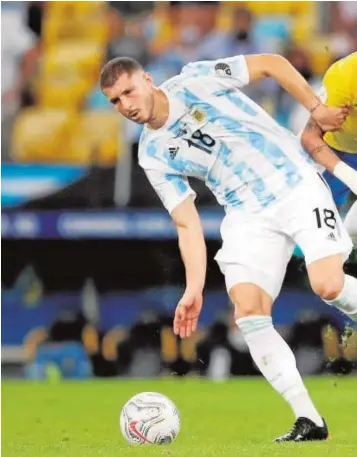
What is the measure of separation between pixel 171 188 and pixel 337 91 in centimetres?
109

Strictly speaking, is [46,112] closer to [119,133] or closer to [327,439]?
[119,133]

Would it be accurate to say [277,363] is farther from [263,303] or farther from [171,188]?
[171,188]

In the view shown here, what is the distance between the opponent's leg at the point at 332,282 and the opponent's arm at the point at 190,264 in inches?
24.6

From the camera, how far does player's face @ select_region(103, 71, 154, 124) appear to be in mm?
6578

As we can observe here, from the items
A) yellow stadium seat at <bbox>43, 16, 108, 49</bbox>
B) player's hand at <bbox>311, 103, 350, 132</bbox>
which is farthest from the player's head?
yellow stadium seat at <bbox>43, 16, 108, 49</bbox>

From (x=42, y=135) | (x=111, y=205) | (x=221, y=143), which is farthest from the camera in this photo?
(x=42, y=135)

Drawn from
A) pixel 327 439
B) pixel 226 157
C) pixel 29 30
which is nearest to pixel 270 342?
pixel 327 439

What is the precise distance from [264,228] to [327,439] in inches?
46.9

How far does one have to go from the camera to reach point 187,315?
21.7ft

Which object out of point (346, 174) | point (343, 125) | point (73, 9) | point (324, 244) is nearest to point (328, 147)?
point (346, 174)

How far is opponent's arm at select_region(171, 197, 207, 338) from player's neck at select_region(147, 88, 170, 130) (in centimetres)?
46

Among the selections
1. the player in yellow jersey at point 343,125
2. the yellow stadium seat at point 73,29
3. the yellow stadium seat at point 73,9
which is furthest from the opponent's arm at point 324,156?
the yellow stadium seat at point 73,9

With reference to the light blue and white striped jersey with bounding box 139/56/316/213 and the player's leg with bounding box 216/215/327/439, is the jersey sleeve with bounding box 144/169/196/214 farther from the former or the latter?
the player's leg with bounding box 216/215/327/439

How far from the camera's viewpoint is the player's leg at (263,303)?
6.49 metres
